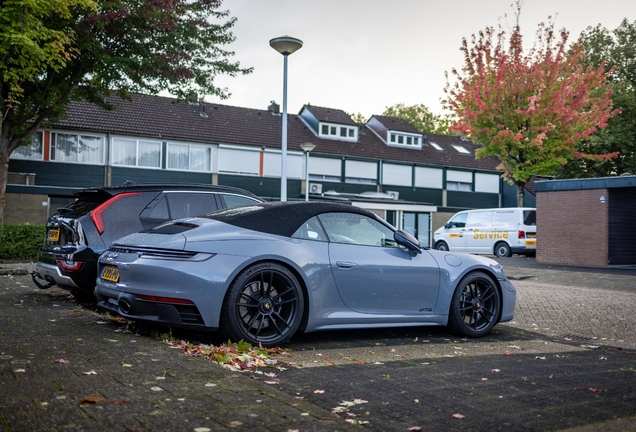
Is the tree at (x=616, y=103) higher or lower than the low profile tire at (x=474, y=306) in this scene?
higher

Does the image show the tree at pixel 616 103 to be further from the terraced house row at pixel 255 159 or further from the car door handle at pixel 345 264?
the car door handle at pixel 345 264

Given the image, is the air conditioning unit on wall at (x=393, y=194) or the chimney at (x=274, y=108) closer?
the air conditioning unit on wall at (x=393, y=194)

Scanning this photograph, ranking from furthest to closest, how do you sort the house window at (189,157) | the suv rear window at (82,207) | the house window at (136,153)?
1. the house window at (189,157)
2. the house window at (136,153)
3. the suv rear window at (82,207)

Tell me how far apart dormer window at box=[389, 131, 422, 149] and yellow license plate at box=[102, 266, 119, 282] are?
39.8 m

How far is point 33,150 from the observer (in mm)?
31812

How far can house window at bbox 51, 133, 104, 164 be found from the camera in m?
32.3

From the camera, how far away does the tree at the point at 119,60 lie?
58.0ft

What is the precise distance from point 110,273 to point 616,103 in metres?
39.4

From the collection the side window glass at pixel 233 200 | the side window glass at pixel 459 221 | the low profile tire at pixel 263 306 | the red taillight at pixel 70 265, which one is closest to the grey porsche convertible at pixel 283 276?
the low profile tire at pixel 263 306

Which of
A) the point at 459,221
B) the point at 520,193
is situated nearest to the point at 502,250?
the point at 459,221

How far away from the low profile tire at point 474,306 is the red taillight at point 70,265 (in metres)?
4.45

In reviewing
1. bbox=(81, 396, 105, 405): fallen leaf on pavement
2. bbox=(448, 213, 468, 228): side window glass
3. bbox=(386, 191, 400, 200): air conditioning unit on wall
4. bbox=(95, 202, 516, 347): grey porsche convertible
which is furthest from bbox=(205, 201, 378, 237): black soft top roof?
bbox=(386, 191, 400, 200): air conditioning unit on wall

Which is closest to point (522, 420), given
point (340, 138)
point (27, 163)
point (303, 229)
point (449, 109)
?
point (303, 229)

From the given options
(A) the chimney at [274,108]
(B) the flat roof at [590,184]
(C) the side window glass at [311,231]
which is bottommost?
(C) the side window glass at [311,231]
